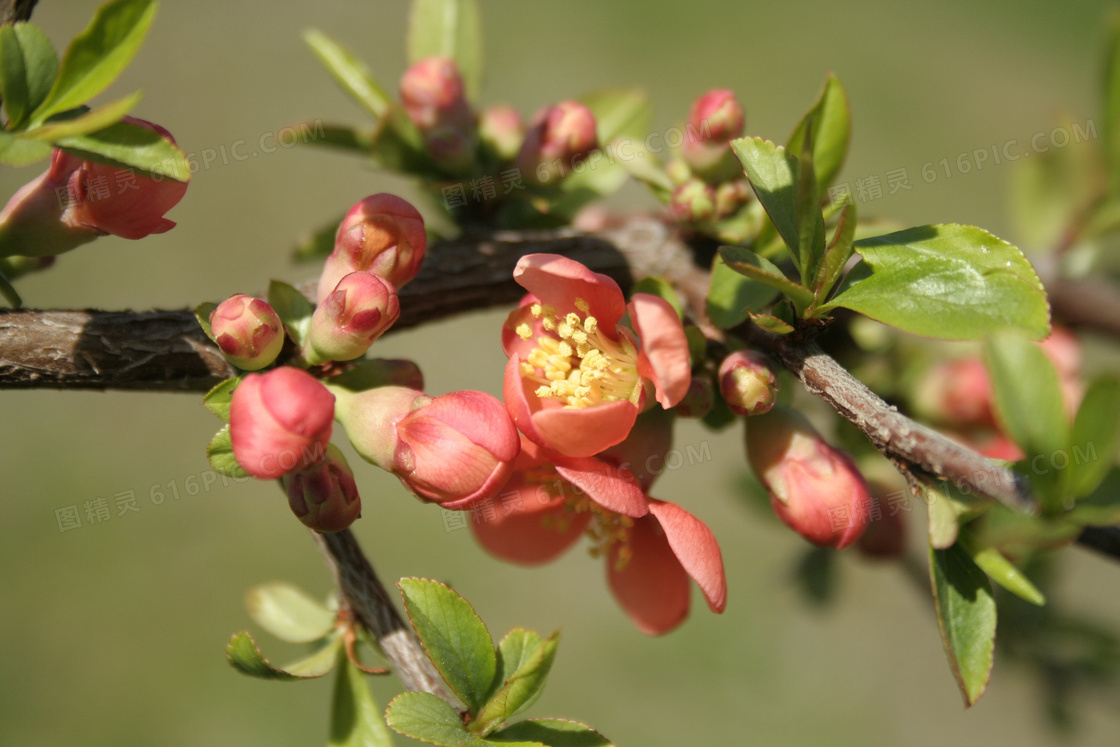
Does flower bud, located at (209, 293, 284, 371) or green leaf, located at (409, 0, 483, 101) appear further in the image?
green leaf, located at (409, 0, 483, 101)

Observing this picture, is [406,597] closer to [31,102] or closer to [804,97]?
[31,102]

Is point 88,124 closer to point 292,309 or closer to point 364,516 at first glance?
point 292,309

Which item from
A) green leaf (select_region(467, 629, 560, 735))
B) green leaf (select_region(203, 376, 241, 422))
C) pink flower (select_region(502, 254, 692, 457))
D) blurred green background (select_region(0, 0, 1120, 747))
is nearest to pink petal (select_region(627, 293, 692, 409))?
pink flower (select_region(502, 254, 692, 457))

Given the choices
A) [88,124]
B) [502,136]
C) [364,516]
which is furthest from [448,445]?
[364,516]

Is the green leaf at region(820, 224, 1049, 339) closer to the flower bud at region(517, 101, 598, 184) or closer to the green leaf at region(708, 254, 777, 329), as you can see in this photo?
the green leaf at region(708, 254, 777, 329)

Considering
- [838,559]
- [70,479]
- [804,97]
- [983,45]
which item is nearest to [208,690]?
[70,479]

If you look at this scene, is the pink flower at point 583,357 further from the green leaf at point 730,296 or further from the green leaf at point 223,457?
the green leaf at point 223,457

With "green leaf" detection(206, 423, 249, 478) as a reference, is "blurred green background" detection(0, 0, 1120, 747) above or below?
below

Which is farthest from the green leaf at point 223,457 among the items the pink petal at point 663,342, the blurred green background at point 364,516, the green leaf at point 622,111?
the blurred green background at point 364,516
